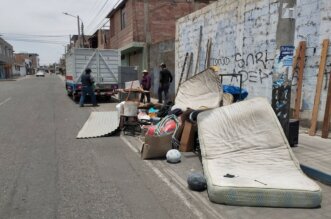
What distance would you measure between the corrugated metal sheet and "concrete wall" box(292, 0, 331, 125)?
515 centimetres

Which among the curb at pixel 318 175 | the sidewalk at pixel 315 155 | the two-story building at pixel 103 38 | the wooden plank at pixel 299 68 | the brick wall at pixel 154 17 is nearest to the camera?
the curb at pixel 318 175

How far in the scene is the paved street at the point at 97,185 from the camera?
399 centimetres

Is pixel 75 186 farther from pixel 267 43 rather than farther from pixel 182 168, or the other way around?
pixel 267 43

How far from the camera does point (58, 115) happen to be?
12.2 metres

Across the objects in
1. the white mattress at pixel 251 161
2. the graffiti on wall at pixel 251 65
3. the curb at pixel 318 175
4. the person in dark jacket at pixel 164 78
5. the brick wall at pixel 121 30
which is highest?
the brick wall at pixel 121 30

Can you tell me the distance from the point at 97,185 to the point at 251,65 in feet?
21.8

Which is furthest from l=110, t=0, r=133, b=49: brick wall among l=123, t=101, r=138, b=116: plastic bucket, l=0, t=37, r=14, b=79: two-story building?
l=0, t=37, r=14, b=79: two-story building

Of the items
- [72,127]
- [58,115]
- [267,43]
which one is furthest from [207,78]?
[58,115]

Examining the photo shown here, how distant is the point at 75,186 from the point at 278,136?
11.3 ft

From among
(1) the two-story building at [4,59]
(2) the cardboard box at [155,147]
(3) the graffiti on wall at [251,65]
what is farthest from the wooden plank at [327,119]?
(1) the two-story building at [4,59]

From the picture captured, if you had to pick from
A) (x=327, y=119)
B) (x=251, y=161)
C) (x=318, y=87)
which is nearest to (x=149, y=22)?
(x=318, y=87)

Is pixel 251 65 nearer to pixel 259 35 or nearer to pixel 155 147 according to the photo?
pixel 259 35

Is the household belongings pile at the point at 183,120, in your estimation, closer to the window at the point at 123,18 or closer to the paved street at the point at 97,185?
the paved street at the point at 97,185

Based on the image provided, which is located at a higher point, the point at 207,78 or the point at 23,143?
the point at 207,78
